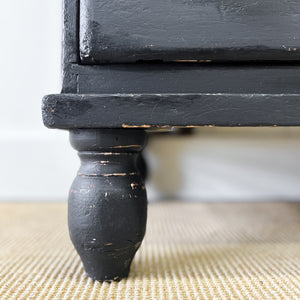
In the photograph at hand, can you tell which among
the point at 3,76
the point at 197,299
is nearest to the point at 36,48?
the point at 3,76

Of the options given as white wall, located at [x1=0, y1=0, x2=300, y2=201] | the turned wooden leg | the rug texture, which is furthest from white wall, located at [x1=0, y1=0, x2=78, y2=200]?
the turned wooden leg

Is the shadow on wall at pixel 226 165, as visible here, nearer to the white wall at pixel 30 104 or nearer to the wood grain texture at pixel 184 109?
the white wall at pixel 30 104

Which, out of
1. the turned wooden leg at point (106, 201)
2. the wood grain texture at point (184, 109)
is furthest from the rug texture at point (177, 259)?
the wood grain texture at point (184, 109)

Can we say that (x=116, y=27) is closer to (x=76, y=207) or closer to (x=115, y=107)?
(x=115, y=107)

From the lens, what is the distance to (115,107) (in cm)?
38

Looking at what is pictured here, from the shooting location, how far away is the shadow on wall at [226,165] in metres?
1.10

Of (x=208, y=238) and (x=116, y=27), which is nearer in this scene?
(x=116, y=27)

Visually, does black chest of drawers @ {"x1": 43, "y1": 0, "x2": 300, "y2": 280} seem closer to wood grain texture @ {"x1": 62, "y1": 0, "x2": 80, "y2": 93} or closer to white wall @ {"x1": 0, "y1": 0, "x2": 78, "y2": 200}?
wood grain texture @ {"x1": 62, "y1": 0, "x2": 80, "y2": 93}

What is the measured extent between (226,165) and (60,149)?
19.1 inches

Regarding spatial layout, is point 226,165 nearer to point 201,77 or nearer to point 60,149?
point 60,149

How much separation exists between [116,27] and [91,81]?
0.19ft

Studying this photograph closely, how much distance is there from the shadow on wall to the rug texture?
218mm

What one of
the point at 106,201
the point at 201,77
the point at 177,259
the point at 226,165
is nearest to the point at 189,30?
the point at 201,77

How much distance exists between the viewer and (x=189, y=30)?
376 millimetres
